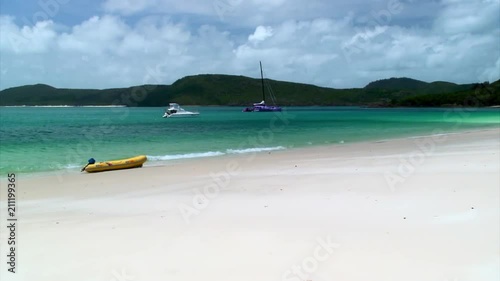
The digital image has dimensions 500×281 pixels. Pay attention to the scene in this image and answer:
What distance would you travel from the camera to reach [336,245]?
5906mm

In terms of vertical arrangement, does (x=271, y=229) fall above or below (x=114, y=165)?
above

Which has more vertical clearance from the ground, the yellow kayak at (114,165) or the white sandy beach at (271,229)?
the white sandy beach at (271,229)

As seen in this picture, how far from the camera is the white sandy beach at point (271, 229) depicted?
5215mm

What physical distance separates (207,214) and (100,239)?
6.84ft

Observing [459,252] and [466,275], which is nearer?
[466,275]

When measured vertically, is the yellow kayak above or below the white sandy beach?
below

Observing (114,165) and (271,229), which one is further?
(114,165)

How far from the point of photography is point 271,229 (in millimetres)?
6750

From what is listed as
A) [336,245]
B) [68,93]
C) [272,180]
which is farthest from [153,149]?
[68,93]

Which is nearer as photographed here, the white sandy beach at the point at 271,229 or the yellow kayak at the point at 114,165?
the white sandy beach at the point at 271,229

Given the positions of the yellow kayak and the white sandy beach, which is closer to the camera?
the white sandy beach

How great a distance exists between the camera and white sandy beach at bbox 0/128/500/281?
5.21 m

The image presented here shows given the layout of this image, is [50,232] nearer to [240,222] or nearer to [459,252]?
[240,222]

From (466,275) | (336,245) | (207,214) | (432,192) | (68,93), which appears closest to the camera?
(466,275)
